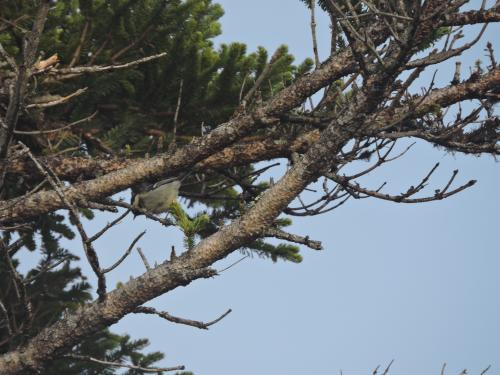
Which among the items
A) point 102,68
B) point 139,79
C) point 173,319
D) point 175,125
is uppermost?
point 139,79

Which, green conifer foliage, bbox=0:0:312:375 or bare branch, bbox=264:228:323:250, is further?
green conifer foliage, bbox=0:0:312:375

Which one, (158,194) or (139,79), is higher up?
(139,79)

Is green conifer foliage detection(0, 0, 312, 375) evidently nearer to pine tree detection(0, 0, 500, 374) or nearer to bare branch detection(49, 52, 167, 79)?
pine tree detection(0, 0, 500, 374)

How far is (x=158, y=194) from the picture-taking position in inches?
248

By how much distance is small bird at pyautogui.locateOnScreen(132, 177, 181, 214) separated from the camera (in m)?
6.17

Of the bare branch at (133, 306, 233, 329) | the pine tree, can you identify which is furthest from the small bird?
the bare branch at (133, 306, 233, 329)

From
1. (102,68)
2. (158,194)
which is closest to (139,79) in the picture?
(158,194)

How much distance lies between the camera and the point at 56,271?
8.50 metres

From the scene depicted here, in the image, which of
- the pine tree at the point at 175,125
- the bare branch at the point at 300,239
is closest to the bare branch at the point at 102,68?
the pine tree at the point at 175,125

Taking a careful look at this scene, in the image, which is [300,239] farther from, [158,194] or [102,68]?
[158,194]

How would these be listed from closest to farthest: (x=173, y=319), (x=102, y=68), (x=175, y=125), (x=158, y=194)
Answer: (x=102, y=68) < (x=173, y=319) < (x=175, y=125) < (x=158, y=194)

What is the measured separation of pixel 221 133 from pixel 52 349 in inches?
73.6

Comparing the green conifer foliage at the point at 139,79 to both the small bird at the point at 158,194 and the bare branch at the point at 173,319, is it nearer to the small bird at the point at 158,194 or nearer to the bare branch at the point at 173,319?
the small bird at the point at 158,194

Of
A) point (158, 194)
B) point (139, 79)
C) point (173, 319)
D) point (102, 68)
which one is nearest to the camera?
point (102, 68)
